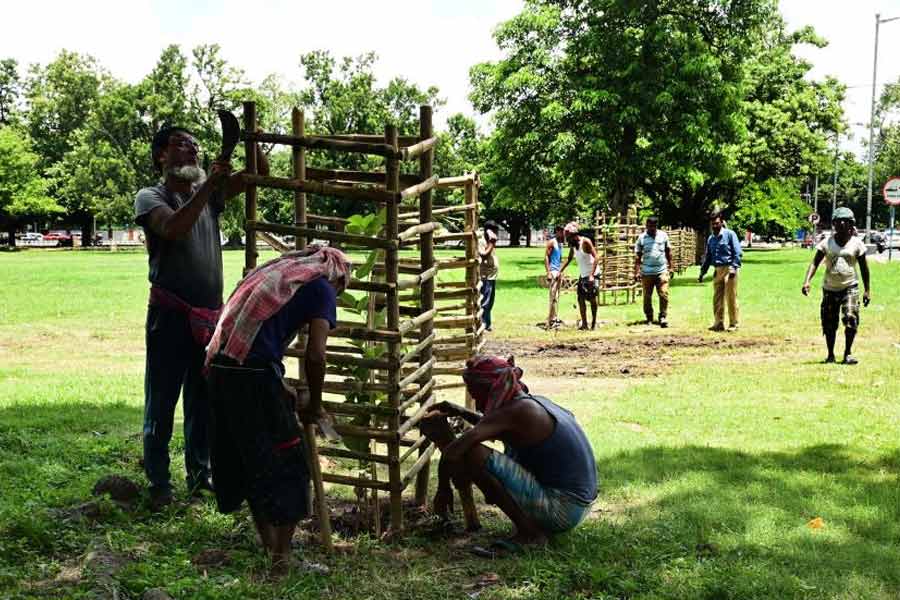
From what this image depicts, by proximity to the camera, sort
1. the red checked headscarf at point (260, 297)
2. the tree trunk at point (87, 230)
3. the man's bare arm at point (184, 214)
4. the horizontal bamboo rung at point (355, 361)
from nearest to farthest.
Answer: the red checked headscarf at point (260, 297)
the man's bare arm at point (184, 214)
the horizontal bamboo rung at point (355, 361)
the tree trunk at point (87, 230)

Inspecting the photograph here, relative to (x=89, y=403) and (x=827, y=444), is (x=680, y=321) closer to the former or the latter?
(x=827, y=444)

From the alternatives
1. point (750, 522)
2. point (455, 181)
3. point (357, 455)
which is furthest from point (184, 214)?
point (750, 522)

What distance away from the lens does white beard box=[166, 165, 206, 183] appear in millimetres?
5309

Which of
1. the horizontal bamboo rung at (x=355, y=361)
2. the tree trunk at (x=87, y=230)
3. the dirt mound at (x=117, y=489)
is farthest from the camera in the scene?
the tree trunk at (x=87, y=230)

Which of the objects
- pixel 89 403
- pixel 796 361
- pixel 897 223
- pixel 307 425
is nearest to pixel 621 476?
pixel 307 425

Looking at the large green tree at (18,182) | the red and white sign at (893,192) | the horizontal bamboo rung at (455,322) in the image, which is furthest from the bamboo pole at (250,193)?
the large green tree at (18,182)

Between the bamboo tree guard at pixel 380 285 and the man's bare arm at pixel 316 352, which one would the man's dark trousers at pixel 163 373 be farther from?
the man's bare arm at pixel 316 352

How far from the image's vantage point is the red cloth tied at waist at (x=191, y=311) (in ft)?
17.5

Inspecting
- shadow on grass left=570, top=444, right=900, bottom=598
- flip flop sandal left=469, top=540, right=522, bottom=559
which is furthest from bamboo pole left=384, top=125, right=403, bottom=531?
shadow on grass left=570, top=444, right=900, bottom=598

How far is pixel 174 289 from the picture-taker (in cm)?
531

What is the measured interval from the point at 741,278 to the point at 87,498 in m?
25.8

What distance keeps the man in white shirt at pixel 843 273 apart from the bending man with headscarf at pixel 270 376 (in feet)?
27.1

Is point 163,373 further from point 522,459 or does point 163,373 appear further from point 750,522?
point 750,522

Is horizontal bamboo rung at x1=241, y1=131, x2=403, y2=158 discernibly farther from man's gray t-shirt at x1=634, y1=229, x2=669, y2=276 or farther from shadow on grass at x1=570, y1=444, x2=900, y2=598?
man's gray t-shirt at x1=634, y1=229, x2=669, y2=276
